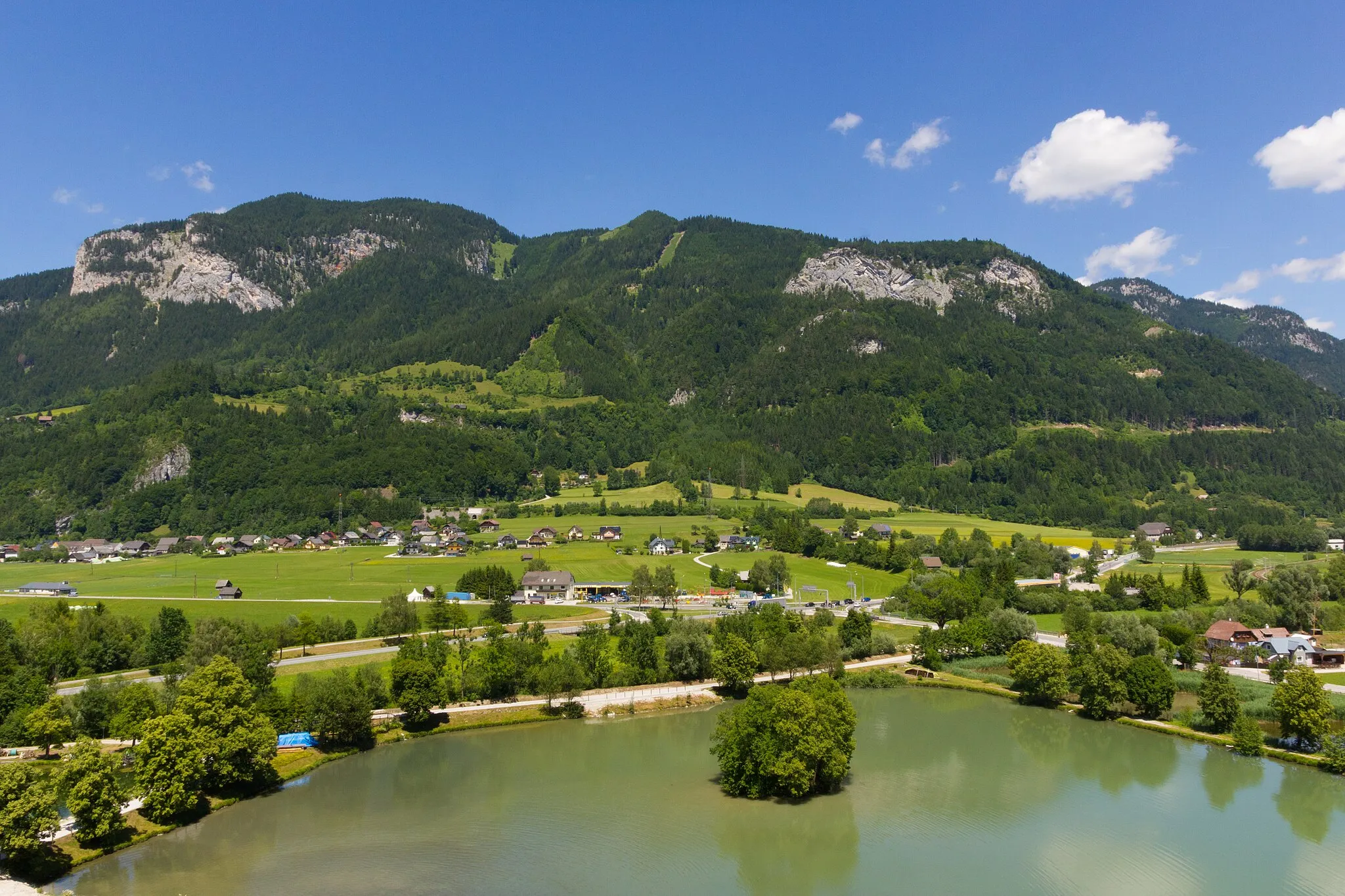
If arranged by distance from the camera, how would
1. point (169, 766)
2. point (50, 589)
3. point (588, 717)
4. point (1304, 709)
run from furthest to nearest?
point (50, 589), point (588, 717), point (1304, 709), point (169, 766)

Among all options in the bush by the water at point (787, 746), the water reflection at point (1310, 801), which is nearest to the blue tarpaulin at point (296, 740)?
the bush by the water at point (787, 746)

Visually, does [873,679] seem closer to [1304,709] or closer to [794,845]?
[1304,709]

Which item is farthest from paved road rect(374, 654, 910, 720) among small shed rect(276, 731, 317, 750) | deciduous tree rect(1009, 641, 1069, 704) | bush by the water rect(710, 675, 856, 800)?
deciduous tree rect(1009, 641, 1069, 704)

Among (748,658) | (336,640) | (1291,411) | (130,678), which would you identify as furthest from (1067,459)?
(130,678)

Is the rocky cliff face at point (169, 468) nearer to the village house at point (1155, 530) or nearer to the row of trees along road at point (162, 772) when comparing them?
the row of trees along road at point (162, 772)

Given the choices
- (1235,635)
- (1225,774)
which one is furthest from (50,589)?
(1235,635)

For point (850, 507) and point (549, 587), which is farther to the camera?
point (850, 507)

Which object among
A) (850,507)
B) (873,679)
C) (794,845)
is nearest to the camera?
(794,845)

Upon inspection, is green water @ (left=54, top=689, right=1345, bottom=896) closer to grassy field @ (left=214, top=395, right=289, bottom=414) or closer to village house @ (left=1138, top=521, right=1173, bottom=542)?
village house @ (left=1138, top=521, right=1173, bottom=542)
